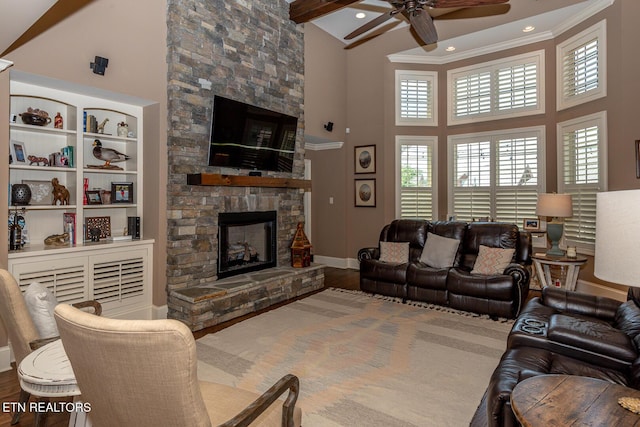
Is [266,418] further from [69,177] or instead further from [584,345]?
[69,177]

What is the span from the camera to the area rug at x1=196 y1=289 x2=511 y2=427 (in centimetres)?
236

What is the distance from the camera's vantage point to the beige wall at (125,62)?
3078mm

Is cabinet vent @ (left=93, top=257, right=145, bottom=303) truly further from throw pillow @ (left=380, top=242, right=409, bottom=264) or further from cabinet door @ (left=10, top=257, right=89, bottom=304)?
throw pillow @ (left=380, top=242, right=409, bottom=264)

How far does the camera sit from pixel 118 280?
3.78 meters

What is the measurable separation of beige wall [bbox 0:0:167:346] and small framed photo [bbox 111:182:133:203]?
195 millimetres

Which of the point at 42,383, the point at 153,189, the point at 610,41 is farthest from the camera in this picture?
the point at 610,41

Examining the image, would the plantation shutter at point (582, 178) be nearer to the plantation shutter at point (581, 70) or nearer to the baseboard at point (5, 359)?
the plantation shutter at point (581, 70)

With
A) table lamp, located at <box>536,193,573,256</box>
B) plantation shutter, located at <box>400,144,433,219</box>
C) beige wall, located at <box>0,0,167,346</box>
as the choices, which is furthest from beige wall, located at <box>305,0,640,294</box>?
beige wall, located at <box>0,0,167,346</box>

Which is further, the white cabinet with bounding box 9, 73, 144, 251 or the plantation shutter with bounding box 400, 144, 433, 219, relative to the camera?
the plantation shutter with bounding box 400, 144, 433, 219

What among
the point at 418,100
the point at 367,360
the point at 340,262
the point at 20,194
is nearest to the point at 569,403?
the point at 367,360

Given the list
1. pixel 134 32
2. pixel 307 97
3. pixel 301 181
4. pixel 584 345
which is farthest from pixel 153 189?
pixel 584 345

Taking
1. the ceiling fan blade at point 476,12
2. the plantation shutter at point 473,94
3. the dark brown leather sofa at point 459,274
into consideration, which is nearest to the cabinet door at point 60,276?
the dark brown leather sofa at point 459,274

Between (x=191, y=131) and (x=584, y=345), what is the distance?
415 centimetres

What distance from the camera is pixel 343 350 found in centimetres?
324
